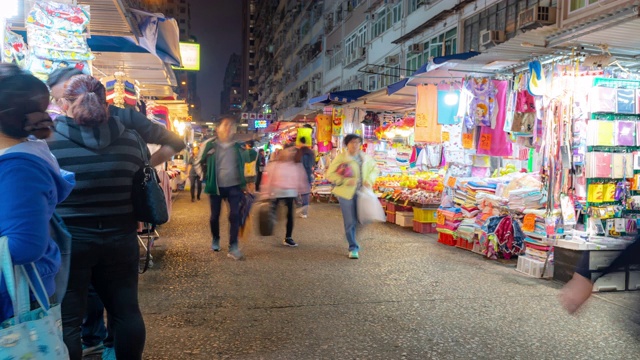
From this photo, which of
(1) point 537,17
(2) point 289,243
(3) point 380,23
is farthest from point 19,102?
(3) point 380,23

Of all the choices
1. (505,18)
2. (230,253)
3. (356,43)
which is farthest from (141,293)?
(356,43)

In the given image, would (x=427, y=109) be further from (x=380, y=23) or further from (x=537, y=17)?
(x=380, y=23)

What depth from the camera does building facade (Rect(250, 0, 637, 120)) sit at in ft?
23.3

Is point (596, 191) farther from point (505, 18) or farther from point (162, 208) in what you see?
point (505, 18)

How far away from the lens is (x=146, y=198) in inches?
113

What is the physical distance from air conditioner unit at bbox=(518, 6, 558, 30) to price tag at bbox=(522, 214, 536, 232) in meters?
2.83

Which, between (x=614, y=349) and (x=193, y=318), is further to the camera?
(x=193, y=318)

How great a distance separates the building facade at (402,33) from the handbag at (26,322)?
6209 mm

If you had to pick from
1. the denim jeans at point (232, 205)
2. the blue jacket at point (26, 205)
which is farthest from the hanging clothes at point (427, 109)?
the blue jacket at point (26, 205)

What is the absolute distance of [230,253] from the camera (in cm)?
775

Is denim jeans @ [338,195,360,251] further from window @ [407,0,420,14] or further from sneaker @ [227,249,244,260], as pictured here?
window @ [407,0,420,14]

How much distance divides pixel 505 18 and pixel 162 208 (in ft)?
47.9

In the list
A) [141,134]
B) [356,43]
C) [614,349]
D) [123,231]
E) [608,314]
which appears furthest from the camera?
[356,43]

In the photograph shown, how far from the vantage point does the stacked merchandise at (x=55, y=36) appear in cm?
482
